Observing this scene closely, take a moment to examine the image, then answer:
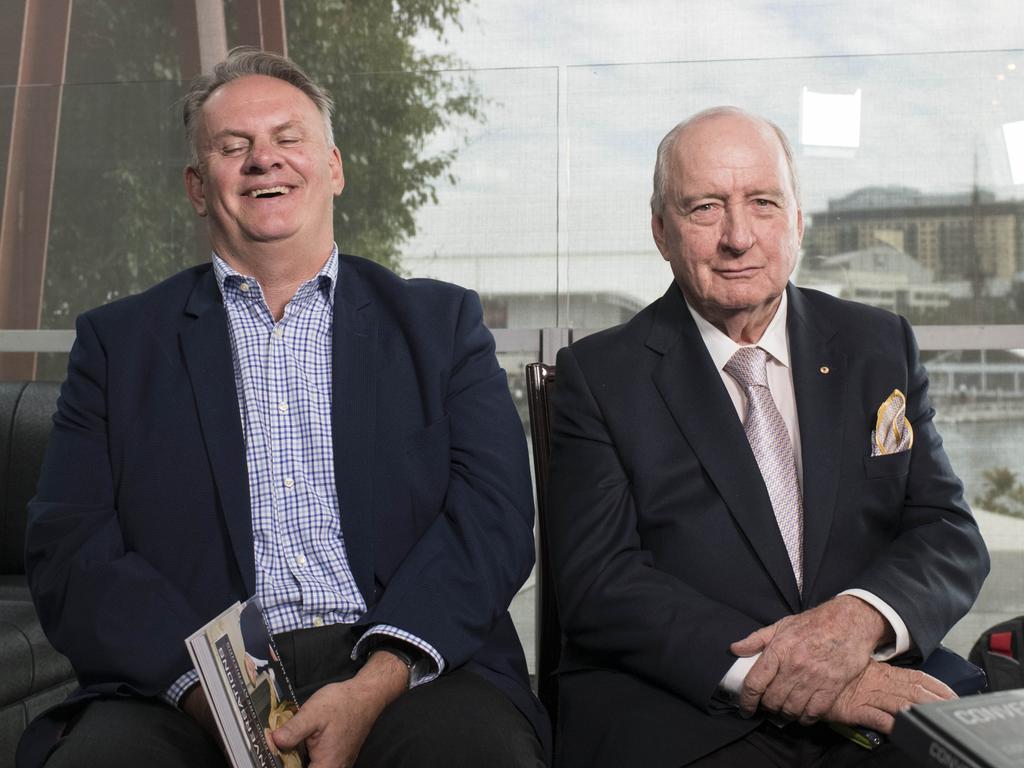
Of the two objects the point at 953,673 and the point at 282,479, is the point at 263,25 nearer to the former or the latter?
the point at 282,479

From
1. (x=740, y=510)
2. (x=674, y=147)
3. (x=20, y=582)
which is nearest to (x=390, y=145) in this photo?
(x=674, y=147)

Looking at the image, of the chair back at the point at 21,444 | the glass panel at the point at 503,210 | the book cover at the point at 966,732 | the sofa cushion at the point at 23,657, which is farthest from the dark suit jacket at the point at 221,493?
the glass panel at the point at 503,210

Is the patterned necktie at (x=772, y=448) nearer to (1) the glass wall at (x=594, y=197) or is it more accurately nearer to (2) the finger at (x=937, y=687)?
(2) the finger at (x=937, y=687)

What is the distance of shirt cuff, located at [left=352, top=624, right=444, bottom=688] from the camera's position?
2.04m

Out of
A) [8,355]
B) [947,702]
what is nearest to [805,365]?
[947,702]

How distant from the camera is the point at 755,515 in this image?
211 centimetres

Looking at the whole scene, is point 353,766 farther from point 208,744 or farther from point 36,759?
point 36,759

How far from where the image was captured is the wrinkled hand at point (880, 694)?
6.27ft

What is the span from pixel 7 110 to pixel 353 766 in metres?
3.09

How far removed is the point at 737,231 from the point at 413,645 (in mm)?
1017

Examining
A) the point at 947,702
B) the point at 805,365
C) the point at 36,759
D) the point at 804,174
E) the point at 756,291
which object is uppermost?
the point at 804,174

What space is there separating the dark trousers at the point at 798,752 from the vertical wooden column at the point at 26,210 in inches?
121

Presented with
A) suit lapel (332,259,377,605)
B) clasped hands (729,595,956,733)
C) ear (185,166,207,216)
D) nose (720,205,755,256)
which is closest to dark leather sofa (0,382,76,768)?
ear (185,166,207,216)

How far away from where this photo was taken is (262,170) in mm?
2371
